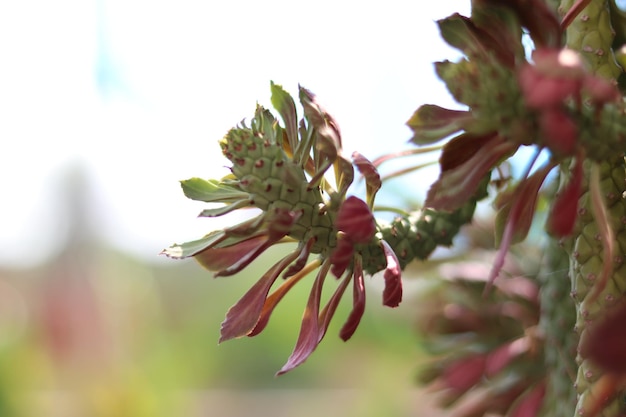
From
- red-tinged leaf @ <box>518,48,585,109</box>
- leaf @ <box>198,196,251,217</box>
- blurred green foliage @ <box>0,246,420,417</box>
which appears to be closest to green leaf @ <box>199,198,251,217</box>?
leaf @ <box>198,196,251,217</box>

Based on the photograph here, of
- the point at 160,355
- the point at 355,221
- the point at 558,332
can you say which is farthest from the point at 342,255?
the point at 160,355

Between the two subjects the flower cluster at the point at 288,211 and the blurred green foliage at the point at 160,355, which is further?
the blurred green foliage at the point at 160,355

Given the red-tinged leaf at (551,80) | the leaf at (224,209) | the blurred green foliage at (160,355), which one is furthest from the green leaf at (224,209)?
the blurred green foliage at (160,355)

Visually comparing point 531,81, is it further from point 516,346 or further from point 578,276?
point 516,346

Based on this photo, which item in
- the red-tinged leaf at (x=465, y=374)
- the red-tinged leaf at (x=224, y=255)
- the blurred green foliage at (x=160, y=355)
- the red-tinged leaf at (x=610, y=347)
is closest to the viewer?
the red-tinged leaf at (x=610, y=347)

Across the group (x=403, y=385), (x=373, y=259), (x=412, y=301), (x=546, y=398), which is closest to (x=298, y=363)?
(x=373, y=259)

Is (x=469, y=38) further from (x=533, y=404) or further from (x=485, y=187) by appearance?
(x=533, y=404)

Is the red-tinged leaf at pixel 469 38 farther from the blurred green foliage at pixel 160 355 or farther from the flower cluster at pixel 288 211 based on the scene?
the blurred green foliage at pixel 160 355

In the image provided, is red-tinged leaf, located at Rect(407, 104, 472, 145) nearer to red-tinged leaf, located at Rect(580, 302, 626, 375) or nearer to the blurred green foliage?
red-tinged leaf, located at Rect(580, 302, 626, 375)
